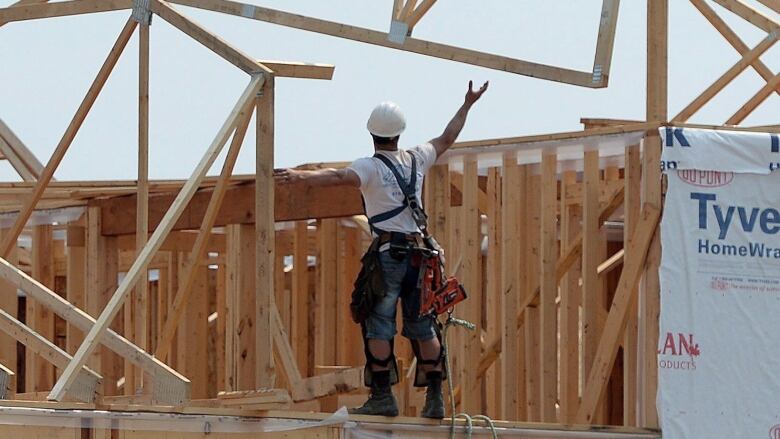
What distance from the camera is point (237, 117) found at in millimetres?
11414

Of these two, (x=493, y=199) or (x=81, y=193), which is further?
(x=81, y=193)

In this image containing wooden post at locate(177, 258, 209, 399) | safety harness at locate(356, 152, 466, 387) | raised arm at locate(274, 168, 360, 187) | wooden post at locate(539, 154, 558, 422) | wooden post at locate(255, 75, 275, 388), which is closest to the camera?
raised arm at locate(274, 168, 360, 187)

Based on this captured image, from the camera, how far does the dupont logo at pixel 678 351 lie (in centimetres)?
1192

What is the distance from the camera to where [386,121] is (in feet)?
36.0

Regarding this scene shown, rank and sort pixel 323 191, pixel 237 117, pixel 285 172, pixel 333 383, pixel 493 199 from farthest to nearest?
pixel 323 191 < pixel 493 199 < pixel 333 383 < pixel 237 117 < pixel 285 172

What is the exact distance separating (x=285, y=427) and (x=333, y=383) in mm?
1115

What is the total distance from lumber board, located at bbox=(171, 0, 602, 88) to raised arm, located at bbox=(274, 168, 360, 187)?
1.76m

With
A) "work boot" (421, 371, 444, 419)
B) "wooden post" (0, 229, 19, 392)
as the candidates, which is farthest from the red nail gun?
"wooden post" (0, 229, 19, 392)

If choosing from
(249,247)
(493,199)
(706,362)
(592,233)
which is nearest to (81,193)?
(249,247)

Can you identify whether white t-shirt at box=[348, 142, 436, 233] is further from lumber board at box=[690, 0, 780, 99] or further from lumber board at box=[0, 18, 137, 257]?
lumber board at box=[690, 0, 780, 99]

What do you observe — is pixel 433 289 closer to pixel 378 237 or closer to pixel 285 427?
pixel 378 237

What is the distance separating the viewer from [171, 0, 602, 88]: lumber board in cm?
1195

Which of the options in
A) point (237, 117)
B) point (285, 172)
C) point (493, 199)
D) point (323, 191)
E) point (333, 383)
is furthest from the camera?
point (323, 191)

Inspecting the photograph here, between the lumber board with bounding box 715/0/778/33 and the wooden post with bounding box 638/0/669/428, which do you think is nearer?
the wooden post with bounding box 638/0/669/428
